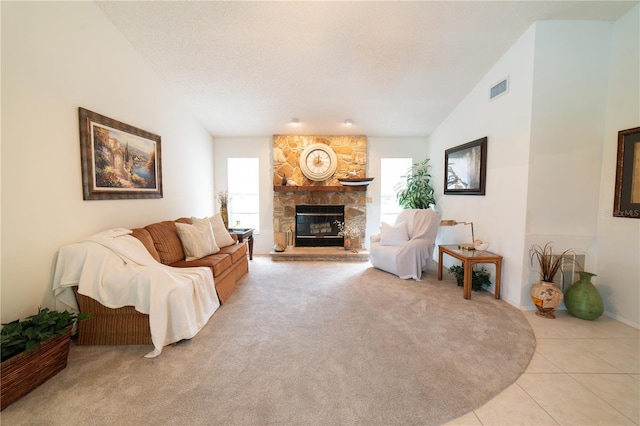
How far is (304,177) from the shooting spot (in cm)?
547

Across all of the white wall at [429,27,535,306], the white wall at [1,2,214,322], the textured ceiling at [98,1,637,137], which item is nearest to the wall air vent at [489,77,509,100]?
the white wall at [429,27,535,306]

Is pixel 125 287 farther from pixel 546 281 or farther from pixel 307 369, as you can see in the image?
pixel 546 281

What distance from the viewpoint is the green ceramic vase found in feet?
8.64

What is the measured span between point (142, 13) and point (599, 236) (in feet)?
18.1

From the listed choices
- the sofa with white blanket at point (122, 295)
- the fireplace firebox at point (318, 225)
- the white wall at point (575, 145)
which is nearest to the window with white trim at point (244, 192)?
the fireplace firebox at point (318, 225)

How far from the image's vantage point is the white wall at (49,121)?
1.92 metres

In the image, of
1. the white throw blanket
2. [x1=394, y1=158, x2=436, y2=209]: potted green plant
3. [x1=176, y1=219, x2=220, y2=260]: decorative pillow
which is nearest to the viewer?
the white throw blanket

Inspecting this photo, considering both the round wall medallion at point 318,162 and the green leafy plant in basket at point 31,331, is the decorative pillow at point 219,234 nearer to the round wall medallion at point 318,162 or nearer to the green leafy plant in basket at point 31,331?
the green leafy plant in basket at point 31,331

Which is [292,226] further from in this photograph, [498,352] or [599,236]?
[599,236]

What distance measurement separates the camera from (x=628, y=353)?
2123 millimetres

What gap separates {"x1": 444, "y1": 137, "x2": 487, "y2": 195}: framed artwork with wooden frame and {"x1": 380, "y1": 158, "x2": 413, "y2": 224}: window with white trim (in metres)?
1.15

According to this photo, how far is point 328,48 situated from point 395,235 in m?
2.90

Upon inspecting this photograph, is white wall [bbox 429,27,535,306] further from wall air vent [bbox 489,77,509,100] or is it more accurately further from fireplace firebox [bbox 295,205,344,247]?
fireplace firebox [bbox 295,205,344,247]

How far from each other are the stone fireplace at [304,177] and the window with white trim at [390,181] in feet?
1.53
